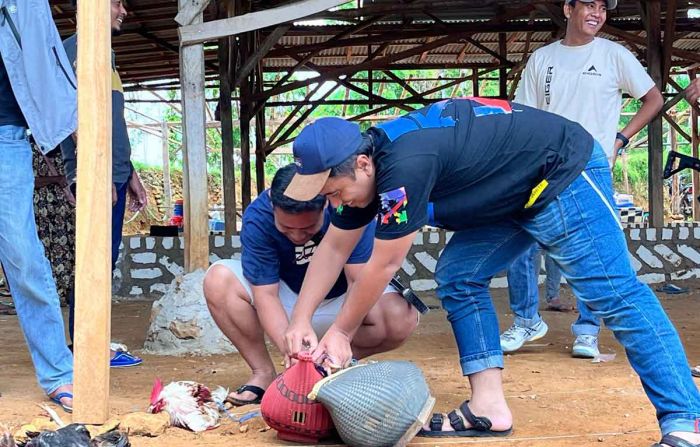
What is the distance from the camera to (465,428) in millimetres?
3074

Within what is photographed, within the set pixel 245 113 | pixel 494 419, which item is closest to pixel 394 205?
pixel 494 419

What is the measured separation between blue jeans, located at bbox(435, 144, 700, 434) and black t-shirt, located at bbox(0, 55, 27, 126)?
1787 millimetres

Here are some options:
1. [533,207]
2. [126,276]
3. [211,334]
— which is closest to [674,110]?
[126,276]

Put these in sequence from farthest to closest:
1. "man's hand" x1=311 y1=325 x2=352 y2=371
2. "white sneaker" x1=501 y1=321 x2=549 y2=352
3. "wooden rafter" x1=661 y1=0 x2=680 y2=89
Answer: "wooden rafter" x1=661 y1=0 x2=680 y2=89, "white sneaker" x1=501 y1=321 x2=549 y2=352, "man's hand" x1=311 y1=325 x2=352 y2=371

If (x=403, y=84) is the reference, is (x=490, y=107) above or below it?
below

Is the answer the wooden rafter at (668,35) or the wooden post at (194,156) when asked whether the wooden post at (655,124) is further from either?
the wooden post at (194,156)

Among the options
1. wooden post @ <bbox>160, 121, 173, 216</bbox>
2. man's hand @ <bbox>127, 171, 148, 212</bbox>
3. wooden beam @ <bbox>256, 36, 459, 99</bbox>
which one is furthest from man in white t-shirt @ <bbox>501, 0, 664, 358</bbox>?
wooden post @ <bbox>160, 121, 173, 216</bbox>

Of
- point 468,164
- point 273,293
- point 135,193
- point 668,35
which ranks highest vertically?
point 668,35

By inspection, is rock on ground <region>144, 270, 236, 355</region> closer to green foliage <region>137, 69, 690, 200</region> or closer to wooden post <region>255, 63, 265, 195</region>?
wooden post <region>255, 63, 265, 195</region>

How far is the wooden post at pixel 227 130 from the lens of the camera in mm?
9422

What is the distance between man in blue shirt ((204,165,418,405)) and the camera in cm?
334

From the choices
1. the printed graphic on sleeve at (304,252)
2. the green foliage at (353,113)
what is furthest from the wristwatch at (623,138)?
the green foliage at (353,113)

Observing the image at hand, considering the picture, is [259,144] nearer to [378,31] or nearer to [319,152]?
[378,31]

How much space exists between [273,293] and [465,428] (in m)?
0.90
